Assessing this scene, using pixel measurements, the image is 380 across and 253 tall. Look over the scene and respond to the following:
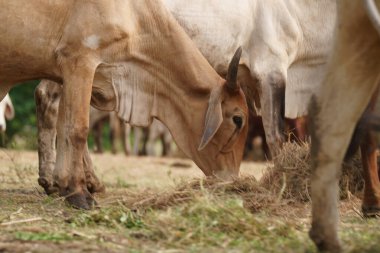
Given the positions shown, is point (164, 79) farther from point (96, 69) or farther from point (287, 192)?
point (287, 192)

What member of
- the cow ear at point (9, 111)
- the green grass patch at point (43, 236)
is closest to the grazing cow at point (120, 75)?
the green grass patch at point (43, 236)

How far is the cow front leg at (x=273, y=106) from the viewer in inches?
361

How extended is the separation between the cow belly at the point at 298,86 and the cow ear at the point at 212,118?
6.85 feet

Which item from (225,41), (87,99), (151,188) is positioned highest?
(225,41)

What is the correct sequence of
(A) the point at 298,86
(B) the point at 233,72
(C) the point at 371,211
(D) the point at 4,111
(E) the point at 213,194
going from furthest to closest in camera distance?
(D) the point at 4,111
(A) the point at 298,86
(B) the point at 233,72
(C) the point at 371,211
(E) the point at 213,194

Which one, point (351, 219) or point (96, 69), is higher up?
point (96, 69)

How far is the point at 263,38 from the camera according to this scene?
9414 mm

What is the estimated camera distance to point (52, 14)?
7730mm

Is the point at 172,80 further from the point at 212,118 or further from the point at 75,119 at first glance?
the point at 75,119

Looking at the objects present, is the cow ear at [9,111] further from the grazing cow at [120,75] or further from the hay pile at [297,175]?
the hay pile at [297,175]

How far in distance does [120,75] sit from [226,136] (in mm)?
1057

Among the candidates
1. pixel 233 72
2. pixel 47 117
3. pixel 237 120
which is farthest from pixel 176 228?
pixel 47 117

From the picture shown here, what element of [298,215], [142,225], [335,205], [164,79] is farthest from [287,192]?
[335,205]

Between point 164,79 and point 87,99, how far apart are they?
805 millimetres
